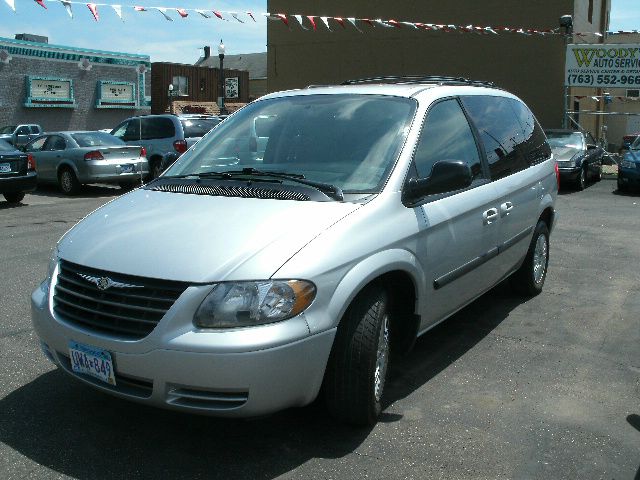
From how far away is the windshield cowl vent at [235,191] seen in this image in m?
3.76

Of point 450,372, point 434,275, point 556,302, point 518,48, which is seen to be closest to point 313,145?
point 434,275

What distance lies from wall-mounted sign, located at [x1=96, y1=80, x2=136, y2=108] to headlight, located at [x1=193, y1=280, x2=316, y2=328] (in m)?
38.0

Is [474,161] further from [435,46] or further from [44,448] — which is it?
[435,46]

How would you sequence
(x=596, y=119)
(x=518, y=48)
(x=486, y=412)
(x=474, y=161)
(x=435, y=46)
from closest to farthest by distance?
(x=486, y=412)
(x=474, y=161)
(x=518, y=48)
(x=435, y=46)
(x=596, y=119)

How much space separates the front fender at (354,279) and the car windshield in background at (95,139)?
13.3 meters

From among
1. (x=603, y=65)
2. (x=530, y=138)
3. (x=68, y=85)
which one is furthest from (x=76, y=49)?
(x=530, y=138)

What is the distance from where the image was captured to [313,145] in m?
4.31

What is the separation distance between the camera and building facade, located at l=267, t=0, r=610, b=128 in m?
22.4

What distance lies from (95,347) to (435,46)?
23.4m

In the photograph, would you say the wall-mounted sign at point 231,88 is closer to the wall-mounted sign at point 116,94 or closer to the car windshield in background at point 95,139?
the wall-mounted sign at point 116,94

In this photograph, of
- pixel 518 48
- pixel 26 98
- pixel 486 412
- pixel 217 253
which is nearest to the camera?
pixel 217 253

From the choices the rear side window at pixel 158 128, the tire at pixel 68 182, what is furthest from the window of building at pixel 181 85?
the tire at pixel 68 182

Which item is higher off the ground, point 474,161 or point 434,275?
point 474,161

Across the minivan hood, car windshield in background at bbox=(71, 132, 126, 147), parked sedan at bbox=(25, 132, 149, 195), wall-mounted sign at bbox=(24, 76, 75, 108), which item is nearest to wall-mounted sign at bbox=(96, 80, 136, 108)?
wall-mounted sign at bbox=(24, 76, 75, 108)
